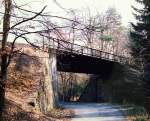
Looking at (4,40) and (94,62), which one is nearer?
(4,40)

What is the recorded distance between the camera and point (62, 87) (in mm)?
65438

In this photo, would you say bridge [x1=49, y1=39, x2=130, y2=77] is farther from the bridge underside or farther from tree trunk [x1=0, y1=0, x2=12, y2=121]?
tree trunk [x1=0, y1=0, x2=12, y2=121]

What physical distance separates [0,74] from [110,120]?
1076cm

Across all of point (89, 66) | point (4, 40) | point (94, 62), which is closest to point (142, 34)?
point (94, 62)

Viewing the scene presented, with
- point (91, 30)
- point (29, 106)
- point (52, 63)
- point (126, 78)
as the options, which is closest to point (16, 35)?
point (91, 30)

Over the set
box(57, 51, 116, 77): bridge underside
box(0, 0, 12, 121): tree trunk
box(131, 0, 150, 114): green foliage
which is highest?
box(131, 0, 150, 114): green foliage

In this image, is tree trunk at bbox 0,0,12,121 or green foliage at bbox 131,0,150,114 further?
green foliage at bbox 131,0,150,114

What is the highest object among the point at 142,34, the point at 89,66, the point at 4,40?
the point at 142,34

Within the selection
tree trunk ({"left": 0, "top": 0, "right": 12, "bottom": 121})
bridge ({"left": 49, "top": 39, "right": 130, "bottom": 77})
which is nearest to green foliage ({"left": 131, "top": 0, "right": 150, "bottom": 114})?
bridge ({"left": 49, "top": 39, "right": 130, "bottom": 77})

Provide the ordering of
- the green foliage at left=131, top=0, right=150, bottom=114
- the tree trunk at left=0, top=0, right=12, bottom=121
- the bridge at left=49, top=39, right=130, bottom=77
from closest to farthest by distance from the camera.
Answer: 1. the tree trunk at left=0, top=0, right=12, bottom=121
2. the green foliage at left=131, top=0, right=150, bottom=114
3. the bridge at left=49, top=39, right=130, bottom=77

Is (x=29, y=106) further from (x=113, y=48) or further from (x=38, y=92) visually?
(x=113, y=48)

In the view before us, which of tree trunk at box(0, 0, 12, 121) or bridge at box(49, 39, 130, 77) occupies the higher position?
bridge at box(49, 39, 130, 77)

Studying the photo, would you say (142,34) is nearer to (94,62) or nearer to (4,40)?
(94,62)

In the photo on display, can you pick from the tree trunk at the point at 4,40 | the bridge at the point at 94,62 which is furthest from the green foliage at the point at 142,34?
the tree trunk at the point at 4,40
